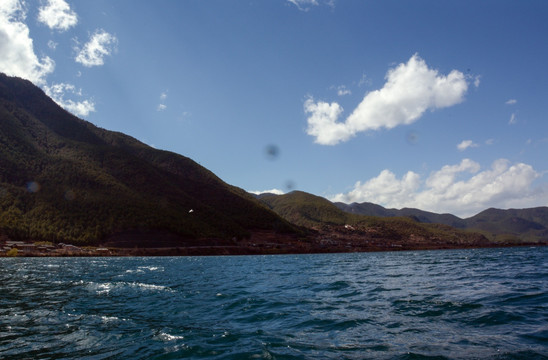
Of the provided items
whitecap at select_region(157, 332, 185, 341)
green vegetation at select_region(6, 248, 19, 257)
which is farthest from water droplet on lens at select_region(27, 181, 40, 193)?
whitecap at select_region(157, 332, 185, 341)

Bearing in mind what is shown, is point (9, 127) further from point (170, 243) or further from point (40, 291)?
point (40, 291)

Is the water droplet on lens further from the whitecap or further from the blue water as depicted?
the whitecap

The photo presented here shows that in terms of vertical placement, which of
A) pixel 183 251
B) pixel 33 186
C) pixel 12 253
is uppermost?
pixel 33 186

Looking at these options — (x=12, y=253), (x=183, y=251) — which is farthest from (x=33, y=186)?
(x=183, y=251)

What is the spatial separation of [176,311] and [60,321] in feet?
16.5

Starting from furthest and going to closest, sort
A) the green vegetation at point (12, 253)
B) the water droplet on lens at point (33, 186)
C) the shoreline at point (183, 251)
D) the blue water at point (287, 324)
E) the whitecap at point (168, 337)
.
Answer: the water droplet on lens at point (33, 186), the shoreline at point (183, 251), the green vegetation at point (12, 253), the whitecap at point (168, 337), the blue water at point (287, 324)

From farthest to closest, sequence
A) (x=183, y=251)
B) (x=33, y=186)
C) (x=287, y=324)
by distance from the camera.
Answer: (x=33, y=186) → (x=183, y=251) → (x=287, y=324)

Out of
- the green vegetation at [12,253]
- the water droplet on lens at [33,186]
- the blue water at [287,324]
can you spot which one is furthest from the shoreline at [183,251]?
the blue water at [287,324]

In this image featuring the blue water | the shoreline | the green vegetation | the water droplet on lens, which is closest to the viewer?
the blue water

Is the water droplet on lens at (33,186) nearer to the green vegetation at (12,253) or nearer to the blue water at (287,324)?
the green vegetation at (12,253)

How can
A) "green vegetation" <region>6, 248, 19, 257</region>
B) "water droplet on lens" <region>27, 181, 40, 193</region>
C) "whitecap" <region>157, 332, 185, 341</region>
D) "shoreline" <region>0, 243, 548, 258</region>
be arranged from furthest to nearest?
"water droplet on lens" <region>27, 181, 40, 193</region>
"shoreline" <region>0, 243, 548, 258</region>
"green vegetation" <region>6, 248, 19, 257</region>
"whitecap" <region>157, 332, 185, 341</region>

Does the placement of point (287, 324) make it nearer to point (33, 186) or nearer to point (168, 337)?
point (168, 337)

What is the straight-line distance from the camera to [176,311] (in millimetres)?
17281

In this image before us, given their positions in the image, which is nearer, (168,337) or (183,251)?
(168,337)
